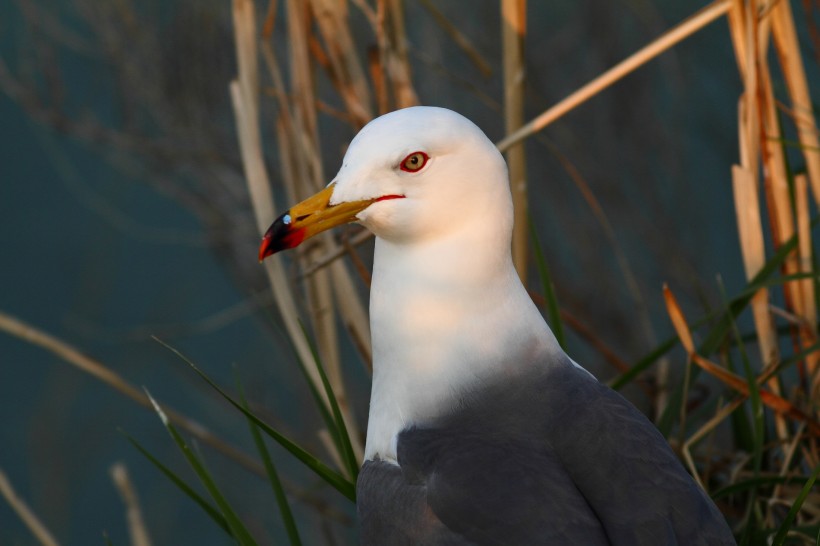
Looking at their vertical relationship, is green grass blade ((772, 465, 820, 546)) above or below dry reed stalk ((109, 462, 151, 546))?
below

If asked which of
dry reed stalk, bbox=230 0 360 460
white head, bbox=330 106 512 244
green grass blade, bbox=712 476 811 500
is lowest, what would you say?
green grass blade, bbox=712 476 811 500

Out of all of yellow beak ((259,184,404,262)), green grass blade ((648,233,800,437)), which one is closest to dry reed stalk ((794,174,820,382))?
green grass blade ((648,233,800,437))

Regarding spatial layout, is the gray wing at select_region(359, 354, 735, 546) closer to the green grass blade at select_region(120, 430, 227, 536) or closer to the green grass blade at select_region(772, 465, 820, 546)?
the green grass blade at select_region(772, 465, 820, 546)

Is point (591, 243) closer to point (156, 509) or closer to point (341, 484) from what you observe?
point (156, 509)

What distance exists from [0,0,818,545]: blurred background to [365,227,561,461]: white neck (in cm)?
94

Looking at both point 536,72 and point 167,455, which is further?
point 167,455

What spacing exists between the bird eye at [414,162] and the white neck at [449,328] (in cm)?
10

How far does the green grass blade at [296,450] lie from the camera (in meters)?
1.33

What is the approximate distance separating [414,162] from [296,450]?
1.19 ft

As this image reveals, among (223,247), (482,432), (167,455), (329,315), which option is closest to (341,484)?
(482,432)

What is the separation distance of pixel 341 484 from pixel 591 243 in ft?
7.41

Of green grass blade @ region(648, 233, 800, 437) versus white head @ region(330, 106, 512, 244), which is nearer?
white head @ region(330, 106, 512, 244)

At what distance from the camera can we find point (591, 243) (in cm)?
362

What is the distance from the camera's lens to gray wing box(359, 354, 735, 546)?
1.19 metres
